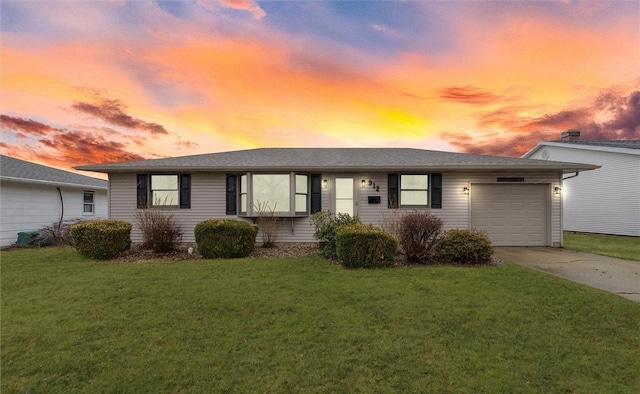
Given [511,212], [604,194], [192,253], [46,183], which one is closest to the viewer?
[192,253]

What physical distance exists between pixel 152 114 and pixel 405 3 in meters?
10.9

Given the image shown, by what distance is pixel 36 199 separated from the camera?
11930 mm

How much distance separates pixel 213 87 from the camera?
1166cm

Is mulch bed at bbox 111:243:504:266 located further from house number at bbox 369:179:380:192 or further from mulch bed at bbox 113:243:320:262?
house number at bbox 369:179:380:192

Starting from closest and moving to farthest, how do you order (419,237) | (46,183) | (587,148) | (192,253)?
(419,237) < (192,253) < (46,183) < (587,148)

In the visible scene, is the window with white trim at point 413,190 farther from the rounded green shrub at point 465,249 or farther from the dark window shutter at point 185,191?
the dark window shutter at point 185,191

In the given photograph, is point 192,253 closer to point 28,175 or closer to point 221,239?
point 221,239

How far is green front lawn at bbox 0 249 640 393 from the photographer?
2662 mm

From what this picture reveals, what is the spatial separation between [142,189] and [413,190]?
949 cm

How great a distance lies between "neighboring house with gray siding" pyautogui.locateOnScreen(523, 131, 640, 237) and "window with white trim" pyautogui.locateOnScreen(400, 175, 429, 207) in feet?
30.8

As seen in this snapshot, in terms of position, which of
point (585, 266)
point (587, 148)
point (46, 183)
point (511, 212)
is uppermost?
point (587, 148)

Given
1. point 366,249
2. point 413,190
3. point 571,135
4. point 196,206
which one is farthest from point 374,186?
point 571,135

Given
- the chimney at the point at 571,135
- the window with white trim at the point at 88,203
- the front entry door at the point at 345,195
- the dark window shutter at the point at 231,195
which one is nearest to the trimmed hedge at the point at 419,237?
the front entry door at the point at 345,195

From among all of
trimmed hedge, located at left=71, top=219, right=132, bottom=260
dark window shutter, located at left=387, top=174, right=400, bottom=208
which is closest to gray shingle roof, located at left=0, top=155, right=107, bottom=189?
trimmed hedge, located at left=71, top=219, right=132, bottom=260
